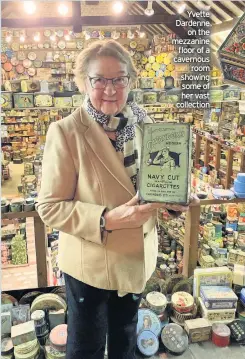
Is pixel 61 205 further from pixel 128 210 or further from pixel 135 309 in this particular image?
pixel 135 309

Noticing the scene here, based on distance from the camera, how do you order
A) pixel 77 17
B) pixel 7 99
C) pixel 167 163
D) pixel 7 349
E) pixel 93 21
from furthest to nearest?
pixel 93 21
pixel 77 17
pixel 7 99
pixel 7 349
pixel 167 163

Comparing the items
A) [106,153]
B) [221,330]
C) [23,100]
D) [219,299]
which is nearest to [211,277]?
[219,299]

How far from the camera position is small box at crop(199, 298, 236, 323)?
1.43 m

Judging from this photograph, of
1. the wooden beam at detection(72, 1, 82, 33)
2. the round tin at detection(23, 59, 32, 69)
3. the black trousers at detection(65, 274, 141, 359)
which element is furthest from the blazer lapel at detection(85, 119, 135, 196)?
the round tin at detection(23, 59, 32, 69)

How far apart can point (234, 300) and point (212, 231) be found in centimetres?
163

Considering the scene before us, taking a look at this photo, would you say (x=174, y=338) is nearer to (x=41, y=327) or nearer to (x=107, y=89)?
(x=41, y=327)

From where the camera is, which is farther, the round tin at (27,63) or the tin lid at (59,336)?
the round tin at (27,63)

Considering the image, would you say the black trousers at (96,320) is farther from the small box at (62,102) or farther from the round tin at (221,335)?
the small box at (62,102)

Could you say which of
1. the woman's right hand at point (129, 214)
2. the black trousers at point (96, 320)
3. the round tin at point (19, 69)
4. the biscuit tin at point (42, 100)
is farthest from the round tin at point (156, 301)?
the round tin at point (19, 69)

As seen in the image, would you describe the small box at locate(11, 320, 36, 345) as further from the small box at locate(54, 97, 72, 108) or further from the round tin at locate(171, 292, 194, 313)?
the small box at locate(54, 97, 72, 108)

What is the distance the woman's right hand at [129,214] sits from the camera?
81cm

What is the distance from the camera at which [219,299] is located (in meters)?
1.42

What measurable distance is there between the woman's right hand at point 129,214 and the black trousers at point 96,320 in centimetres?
23

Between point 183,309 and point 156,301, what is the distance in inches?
4.3
